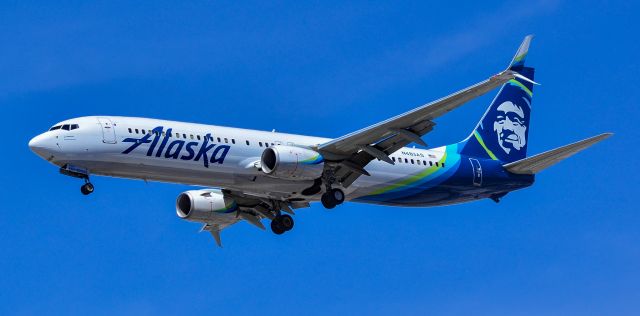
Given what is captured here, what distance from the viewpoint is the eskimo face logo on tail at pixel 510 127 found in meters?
60.8

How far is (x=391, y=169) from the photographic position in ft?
182

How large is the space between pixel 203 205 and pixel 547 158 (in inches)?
635

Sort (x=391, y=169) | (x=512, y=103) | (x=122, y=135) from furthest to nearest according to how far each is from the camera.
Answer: (x=512, y=103)
(x=391, y=169)
(x=122, y=135)

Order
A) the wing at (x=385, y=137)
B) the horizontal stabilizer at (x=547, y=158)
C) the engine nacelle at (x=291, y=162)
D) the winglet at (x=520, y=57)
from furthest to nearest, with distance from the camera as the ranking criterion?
1. the winglet at (x=520, y=57)
2. the engine nacelle at (x=291, y=162)
3. the horizontal stabilizer at (x=547, y=158)
4. the wing at (x=385, y=137)

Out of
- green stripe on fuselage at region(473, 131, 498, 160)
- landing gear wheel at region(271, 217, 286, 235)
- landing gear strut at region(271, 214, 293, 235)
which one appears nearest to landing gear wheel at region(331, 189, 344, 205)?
landing gear strut at region(271, 214, 293, 235)

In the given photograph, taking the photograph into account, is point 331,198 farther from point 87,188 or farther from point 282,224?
point 87,188

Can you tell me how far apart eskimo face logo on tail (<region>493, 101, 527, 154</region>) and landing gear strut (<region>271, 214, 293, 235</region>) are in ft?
37.3

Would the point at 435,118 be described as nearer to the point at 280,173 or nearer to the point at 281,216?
the point at 280,173

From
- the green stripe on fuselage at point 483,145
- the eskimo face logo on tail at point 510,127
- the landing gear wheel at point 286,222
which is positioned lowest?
the landing gear wheel at point 286,222

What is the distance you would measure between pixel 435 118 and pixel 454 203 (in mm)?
8872

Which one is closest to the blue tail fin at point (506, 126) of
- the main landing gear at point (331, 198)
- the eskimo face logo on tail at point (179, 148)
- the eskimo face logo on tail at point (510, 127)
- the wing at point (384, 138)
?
the eskimo face logo on tail at point (510, 127)

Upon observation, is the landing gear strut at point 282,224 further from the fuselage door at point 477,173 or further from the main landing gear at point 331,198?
the fuselage door at point 477,173

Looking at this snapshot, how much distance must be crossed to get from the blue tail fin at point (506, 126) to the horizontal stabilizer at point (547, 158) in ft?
6.39

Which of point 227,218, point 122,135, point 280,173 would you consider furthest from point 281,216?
point 122,135
